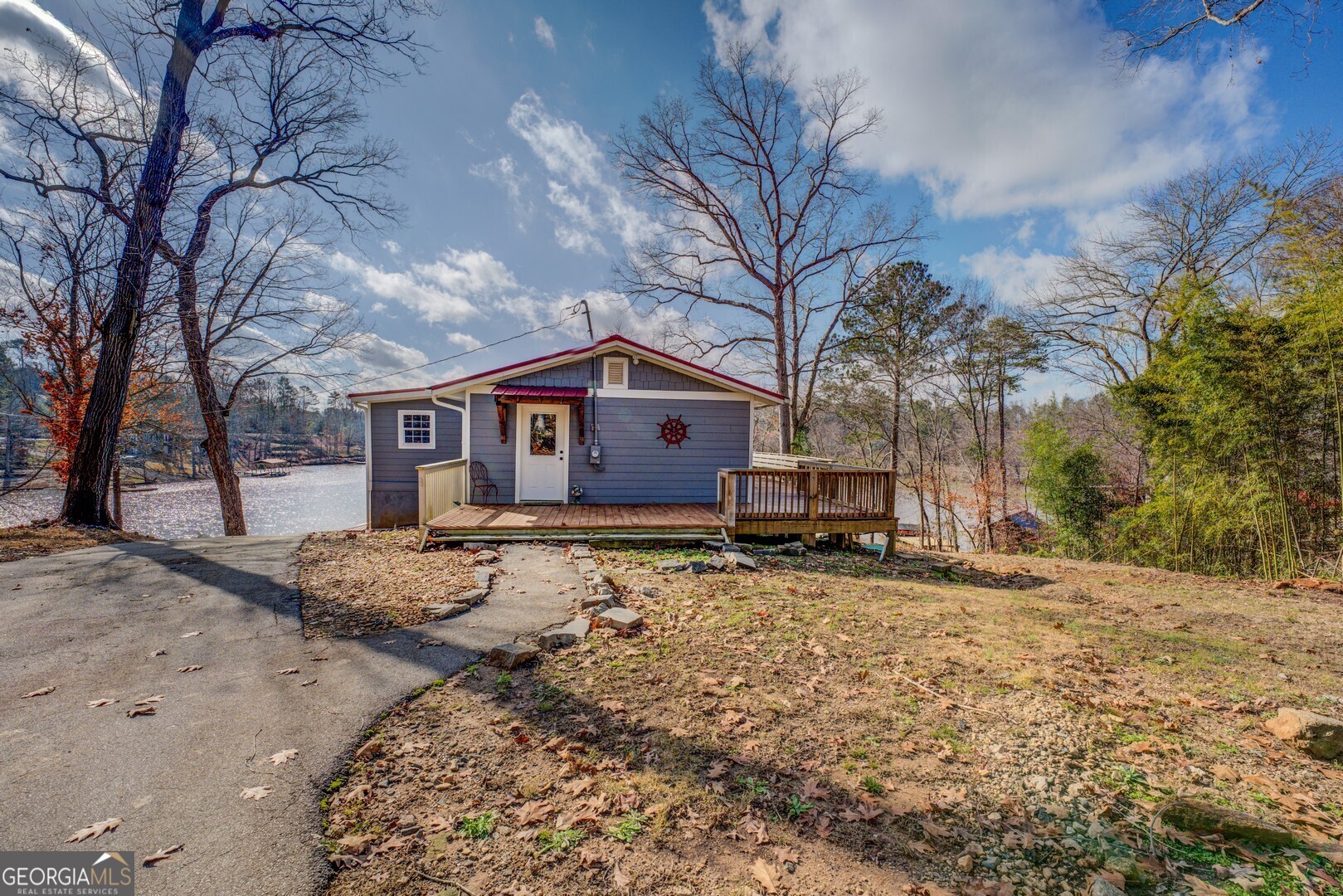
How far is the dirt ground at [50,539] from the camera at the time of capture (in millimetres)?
6301

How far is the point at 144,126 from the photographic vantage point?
318 inches

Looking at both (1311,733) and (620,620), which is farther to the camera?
(620,620)

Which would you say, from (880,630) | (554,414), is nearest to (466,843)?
(880,630)

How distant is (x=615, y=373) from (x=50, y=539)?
892cm

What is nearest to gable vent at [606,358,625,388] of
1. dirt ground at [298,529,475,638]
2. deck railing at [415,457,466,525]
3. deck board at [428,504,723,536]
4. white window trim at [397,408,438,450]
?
deck board at [428,504,723,536]

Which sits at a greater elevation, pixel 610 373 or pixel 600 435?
pixel 610 373

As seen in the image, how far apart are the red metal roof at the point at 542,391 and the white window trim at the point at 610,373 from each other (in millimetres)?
458

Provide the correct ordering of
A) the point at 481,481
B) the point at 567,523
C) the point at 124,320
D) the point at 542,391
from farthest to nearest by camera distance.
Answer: the point at 481,481, the point at 542,391, the point at 124,320, the point at 567,523

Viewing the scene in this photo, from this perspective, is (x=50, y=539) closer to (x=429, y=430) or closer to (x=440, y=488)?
(x=440, y=488)

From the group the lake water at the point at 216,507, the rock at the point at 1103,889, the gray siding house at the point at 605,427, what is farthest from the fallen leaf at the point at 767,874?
the lake water at the point at 216,507

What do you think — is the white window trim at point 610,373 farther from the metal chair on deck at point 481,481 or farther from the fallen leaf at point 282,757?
the fallen leaf at point 282,757

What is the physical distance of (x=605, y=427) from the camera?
384 inches

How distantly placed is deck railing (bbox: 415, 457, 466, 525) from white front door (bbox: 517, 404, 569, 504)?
110 centimetres

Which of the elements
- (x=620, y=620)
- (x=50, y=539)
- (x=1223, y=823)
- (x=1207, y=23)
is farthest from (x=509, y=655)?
(x=50, y=539)
